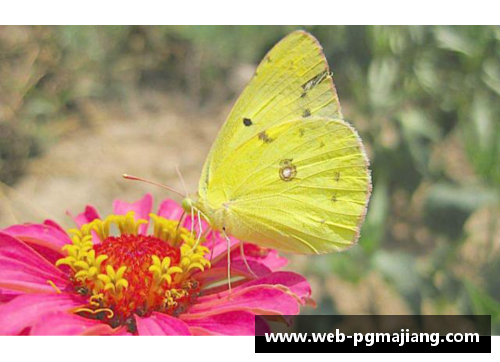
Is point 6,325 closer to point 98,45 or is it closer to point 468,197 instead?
point 468,197

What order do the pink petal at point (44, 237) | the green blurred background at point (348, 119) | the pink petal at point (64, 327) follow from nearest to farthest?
the pink petal at point (64, 327) < the pink petal at point (44, 237) < the green blurred background at point (348, 119)

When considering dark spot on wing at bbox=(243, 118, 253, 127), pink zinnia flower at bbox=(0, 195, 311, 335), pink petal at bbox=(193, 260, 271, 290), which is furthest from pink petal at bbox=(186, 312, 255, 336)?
dark spot on wing at bbox=(243, 118, 253, 127)

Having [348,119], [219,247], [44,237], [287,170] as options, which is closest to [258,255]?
[219,247]

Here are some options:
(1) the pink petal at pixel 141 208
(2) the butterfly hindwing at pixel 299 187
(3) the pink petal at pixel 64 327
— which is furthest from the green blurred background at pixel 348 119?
(3) the pink petal at pixel 64 327

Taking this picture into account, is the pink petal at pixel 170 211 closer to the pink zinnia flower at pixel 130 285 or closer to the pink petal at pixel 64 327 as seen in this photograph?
the pink zinnia flower at pixel 130 285

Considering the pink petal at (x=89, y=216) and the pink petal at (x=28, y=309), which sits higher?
the pink petal at (x=89, y=216)

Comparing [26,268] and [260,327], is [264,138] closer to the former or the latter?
[260,327]
